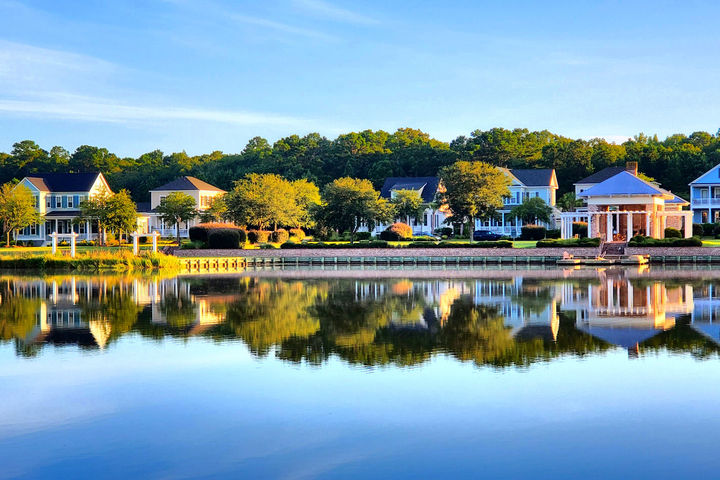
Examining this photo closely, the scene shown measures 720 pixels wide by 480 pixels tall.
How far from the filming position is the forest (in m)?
91.8

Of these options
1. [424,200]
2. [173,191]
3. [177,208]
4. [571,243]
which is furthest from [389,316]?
[173,191]

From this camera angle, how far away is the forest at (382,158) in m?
91.8

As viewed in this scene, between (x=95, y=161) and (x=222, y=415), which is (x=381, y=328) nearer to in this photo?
(x=222, y=415)

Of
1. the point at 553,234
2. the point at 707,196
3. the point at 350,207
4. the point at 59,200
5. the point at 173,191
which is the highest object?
the point at 173,191

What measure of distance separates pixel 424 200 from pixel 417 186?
247cm

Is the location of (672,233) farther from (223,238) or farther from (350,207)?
(223,238)

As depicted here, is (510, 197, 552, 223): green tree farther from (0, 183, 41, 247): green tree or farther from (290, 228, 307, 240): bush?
(0, 183, 41, 247): green tree

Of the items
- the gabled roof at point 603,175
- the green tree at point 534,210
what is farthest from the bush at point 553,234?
the gabled roof at point 603,175

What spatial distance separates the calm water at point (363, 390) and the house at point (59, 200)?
5357cm

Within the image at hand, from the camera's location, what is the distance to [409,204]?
71.9 m

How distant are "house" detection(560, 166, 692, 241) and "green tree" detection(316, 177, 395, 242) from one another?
1397cm

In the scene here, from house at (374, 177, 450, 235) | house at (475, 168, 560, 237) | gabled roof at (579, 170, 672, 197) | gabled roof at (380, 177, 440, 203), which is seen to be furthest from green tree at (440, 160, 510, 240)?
gabled roof at (380, 177, 440, 203)

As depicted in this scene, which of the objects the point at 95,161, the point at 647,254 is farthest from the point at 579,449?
the point at 95,161

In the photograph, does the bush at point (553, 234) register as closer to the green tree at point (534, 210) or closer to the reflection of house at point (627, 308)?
the green tree at point (534, 210)
